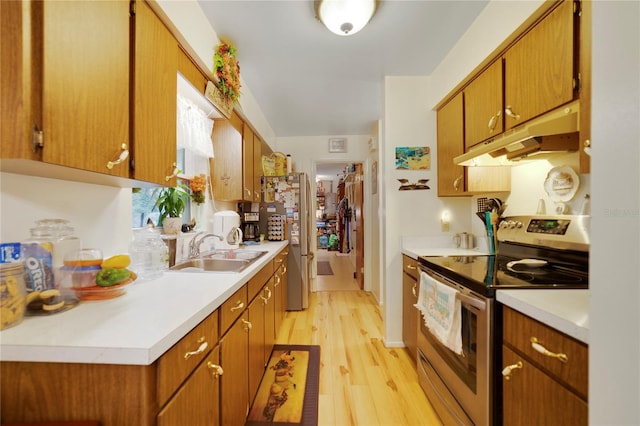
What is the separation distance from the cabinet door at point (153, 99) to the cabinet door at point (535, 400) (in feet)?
5.33

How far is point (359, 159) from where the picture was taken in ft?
12.6

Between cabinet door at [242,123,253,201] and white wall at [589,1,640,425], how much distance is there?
7.41ft

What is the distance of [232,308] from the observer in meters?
1.10

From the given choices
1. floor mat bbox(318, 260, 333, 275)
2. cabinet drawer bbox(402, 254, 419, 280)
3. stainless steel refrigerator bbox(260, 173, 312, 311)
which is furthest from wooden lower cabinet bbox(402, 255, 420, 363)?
floor mat bbox(318, 260, 333, 275)

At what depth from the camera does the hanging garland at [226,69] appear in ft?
5.24

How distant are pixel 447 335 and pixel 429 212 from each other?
1.24m

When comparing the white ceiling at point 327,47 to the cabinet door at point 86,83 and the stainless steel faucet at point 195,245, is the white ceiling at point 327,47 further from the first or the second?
the stainless steel faucet at point 195,245

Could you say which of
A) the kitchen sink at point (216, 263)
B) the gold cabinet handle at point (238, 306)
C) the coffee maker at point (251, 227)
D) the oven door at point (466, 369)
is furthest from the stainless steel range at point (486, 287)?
the coffee maker at point (251, 227)

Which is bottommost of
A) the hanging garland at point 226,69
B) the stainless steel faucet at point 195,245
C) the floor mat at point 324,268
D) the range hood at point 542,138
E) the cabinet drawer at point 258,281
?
the floor mat at point 324,268

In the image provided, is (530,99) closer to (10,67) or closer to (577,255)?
(577,255)

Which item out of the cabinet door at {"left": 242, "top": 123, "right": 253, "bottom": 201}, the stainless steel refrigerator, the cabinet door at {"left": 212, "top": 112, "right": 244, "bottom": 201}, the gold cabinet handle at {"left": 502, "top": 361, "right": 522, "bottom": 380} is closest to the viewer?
the gold cabinet handle at {"left": 502, "top": 361, "right": 522, "bottom": 380}

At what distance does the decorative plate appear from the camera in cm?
133

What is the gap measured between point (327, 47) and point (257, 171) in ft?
4.93

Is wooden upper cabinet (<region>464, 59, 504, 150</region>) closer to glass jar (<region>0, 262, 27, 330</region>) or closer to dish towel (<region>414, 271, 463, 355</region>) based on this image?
dish towel (<region>414, 271, 463, 355</region>)
